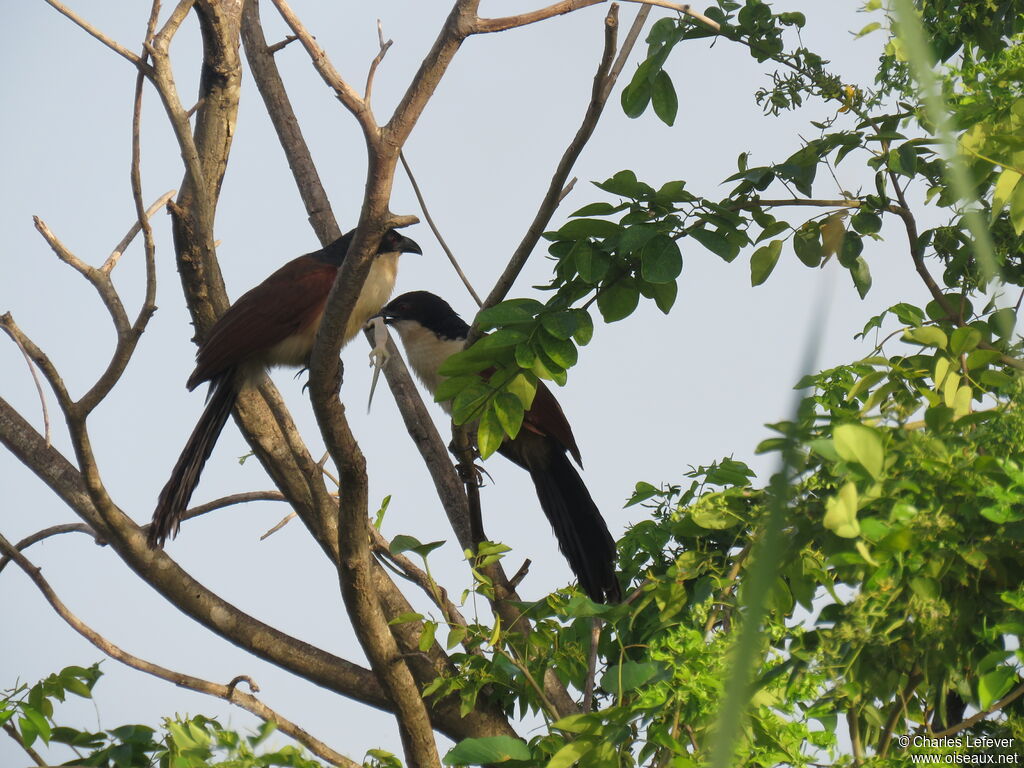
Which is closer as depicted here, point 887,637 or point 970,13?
point 887,637

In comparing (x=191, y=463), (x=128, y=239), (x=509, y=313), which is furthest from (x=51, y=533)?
(x=509, y=313)

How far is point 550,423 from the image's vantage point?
12.2ft

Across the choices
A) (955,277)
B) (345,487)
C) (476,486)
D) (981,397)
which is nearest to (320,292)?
(476,486)

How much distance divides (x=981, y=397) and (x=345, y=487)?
129 centimetres

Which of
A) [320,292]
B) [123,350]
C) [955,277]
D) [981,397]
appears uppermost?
[320,292]

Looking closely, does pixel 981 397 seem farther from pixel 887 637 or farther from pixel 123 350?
pixel 123 350

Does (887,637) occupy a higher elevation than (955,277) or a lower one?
lower

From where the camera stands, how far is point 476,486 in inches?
108

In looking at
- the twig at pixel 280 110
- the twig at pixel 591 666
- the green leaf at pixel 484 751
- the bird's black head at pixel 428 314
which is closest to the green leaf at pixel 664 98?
the twig at pixel 591 666

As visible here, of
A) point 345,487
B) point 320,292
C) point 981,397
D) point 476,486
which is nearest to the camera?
point 981,397

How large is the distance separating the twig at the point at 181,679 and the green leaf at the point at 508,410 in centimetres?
81

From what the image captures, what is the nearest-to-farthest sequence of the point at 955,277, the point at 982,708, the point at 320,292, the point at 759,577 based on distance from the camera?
1. the point at 759,577
2. the point at 982,708
3. the point at 955,277
4. the point at 320,292

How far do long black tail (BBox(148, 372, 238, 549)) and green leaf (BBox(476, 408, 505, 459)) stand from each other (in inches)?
41.0

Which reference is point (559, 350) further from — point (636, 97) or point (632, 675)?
point (632, 675)
